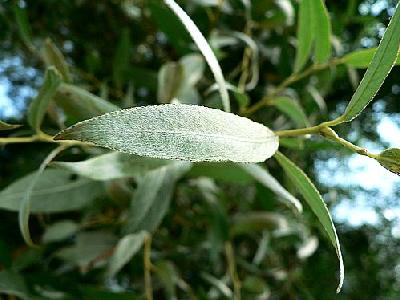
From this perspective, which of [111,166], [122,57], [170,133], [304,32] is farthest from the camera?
[122,57]

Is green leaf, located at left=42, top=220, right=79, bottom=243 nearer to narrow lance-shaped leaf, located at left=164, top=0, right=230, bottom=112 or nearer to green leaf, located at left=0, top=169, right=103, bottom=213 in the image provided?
green leaf, located at left=0, top=169, right=103, bottom=213

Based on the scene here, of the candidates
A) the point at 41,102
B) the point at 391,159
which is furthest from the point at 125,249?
the point at 391,159

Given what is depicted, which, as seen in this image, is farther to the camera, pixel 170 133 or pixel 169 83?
pixel 169 83

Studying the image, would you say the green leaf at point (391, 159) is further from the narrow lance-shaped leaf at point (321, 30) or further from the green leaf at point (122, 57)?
the green leaf at point (122, 57)

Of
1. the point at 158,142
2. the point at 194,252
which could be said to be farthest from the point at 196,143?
the point at 194,252

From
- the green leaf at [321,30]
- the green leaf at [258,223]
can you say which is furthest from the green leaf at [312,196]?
the green leaf at [258,223]

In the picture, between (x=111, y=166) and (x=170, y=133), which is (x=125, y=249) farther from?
(x=170, y=133)
